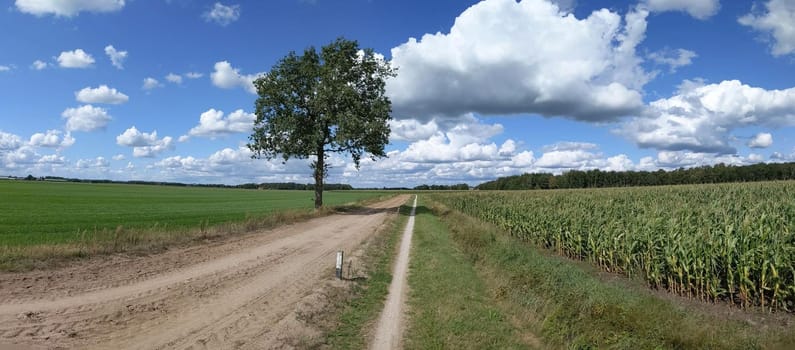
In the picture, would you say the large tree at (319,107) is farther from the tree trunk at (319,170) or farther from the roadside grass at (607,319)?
the roadside grass at (607,319)

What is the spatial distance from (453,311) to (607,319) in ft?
10.6

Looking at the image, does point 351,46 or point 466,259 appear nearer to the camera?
point 466,259

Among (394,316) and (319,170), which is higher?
(319,170)

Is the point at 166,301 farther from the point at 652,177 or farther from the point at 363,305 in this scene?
the point at 652,177

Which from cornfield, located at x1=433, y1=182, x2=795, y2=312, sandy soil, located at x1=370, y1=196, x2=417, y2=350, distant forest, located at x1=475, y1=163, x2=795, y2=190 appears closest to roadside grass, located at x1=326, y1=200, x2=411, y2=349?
sandy soil, located at x1=370, y1=196, x2=417, y2=350

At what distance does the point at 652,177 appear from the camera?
97625 millimetres

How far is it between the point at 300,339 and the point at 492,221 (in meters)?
25.9

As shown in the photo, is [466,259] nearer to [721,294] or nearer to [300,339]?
[721,294]

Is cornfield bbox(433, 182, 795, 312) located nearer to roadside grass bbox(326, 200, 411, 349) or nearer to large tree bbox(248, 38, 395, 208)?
roadside grass bbox(326, 200, 411, 349)

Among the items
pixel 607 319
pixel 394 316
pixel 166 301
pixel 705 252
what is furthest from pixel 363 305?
pixel 705 252

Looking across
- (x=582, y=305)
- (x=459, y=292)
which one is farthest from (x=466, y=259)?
(x=582, y=305)

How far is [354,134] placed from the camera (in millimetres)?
38562

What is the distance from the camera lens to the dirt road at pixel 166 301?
7836 millimetres

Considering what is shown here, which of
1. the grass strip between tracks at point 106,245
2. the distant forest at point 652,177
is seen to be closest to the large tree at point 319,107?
the grass strip between tracks at point 106,245
